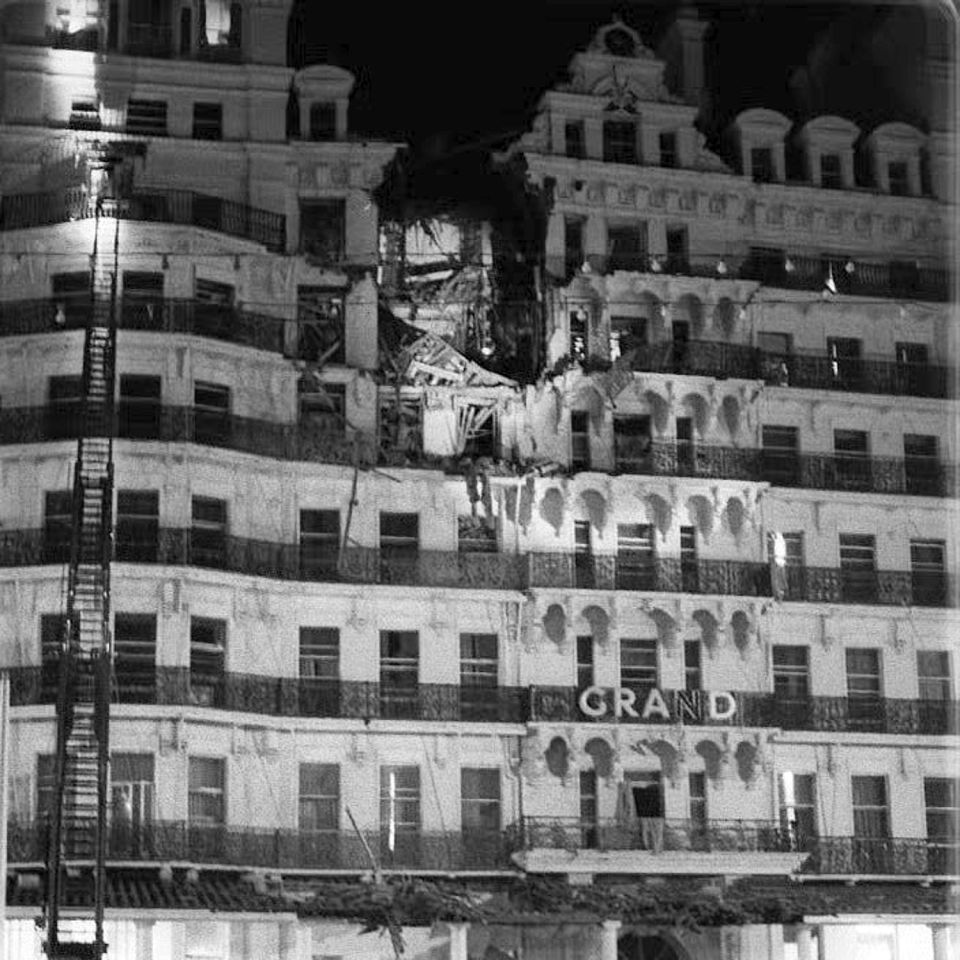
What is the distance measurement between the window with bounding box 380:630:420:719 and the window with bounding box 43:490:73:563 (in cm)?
256

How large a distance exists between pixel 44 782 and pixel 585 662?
4.35 m

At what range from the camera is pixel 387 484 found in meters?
19.2

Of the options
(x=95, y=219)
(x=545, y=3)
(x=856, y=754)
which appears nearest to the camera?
(x=545, y=3)

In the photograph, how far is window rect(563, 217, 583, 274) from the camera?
19.8 metres

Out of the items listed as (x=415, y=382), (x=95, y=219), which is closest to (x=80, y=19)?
(x=95, y=219)

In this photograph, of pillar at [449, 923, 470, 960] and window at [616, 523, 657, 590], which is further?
window at [616, 523, 657, 590]

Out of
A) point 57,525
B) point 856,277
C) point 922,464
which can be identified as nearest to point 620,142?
point 856,277

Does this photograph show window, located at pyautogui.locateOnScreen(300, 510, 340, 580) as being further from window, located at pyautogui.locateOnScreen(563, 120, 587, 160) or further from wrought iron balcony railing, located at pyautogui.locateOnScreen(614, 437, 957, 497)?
window, located at pyautogui.locateOnScreen(563, 120, 587, 160)

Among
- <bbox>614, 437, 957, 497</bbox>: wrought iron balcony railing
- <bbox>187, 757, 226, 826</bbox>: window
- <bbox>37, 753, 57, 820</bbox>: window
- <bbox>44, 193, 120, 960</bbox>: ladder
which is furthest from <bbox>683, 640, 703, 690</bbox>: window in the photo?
<bbox>37, 753, 57, 820</bbox>: window

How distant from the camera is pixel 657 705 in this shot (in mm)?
18797

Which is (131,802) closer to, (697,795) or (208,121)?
(697,795)

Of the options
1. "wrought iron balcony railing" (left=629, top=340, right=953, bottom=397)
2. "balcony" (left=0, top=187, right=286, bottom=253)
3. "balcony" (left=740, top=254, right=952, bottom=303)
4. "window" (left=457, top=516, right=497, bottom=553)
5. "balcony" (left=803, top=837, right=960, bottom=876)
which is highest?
"balcony" (left=0, top=187, right=286, bottom=253)

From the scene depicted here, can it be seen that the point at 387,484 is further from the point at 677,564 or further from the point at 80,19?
the point at 80,19

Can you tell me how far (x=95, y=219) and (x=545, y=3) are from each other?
3.84 m
